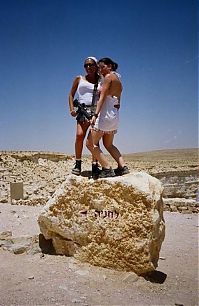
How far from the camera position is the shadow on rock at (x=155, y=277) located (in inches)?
212

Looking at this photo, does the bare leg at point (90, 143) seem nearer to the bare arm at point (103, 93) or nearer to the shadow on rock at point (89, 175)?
the shadow on rock at point (89, 175)

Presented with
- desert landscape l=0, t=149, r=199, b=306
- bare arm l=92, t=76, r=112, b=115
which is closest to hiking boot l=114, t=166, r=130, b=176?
desert landscape l=0, t=149, r=199, b=306

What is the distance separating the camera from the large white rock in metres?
5.20

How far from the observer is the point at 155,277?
5.62 m

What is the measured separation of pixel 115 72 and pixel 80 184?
1.96 meters

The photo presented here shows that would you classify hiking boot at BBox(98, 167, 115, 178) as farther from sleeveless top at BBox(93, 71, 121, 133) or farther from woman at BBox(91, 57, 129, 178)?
sleeveless top at BBox(93, 71, 121, 133)

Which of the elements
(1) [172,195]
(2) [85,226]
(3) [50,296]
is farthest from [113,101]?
(1) [172,195]

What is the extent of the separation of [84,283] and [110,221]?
1047mm

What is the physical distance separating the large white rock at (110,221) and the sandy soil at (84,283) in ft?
0.76

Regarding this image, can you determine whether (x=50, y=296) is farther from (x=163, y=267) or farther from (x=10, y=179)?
(x=10, y=179)

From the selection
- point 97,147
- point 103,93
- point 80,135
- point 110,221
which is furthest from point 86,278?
point 103,93

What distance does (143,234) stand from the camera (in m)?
5.18

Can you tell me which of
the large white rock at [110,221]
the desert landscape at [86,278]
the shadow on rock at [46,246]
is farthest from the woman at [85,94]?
the shadow on rock at [46,246]

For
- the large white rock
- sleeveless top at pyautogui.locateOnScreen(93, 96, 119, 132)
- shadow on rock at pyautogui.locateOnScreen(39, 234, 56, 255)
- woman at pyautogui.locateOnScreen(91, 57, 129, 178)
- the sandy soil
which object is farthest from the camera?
shadow on rock at pyautogui.locateOnScreen(39, 234, 56, 255)
